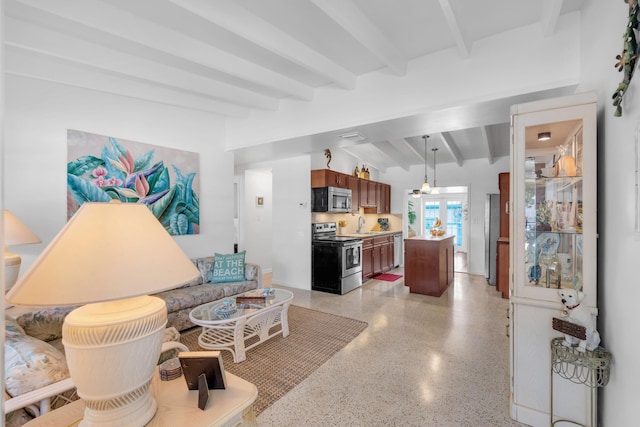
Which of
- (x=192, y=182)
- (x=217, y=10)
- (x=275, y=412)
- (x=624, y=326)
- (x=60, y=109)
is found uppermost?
(x=217, y=10)

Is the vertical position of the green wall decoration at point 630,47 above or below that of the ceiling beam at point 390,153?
below

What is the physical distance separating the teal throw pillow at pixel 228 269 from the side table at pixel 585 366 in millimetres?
3373

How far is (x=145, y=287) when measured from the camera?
2.94 ft

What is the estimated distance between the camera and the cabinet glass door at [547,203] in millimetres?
1850

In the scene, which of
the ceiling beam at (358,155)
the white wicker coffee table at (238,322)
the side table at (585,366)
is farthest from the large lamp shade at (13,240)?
the ceiling beam at (358,155)

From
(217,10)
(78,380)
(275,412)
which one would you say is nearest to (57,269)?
(78,380)

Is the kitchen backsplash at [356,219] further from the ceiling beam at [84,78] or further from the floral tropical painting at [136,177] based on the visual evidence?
the ceiling beam at [84,78]

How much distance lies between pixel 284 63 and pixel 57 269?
283 cm

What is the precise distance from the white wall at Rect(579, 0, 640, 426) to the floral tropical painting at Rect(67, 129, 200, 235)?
14.1ft

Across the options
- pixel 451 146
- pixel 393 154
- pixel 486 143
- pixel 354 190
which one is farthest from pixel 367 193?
pixel 486 143

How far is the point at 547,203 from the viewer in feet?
6.54

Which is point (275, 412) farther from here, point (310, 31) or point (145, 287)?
point (310, 31)

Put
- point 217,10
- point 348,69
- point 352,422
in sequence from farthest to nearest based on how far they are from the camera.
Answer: point 348,69 → point 217,10 → point 352,422

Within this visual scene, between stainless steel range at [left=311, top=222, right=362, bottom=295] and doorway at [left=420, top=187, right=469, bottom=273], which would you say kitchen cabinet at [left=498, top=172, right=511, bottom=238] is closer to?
stainless steel range at [left=311, top=222, right=362, bottom=295]
